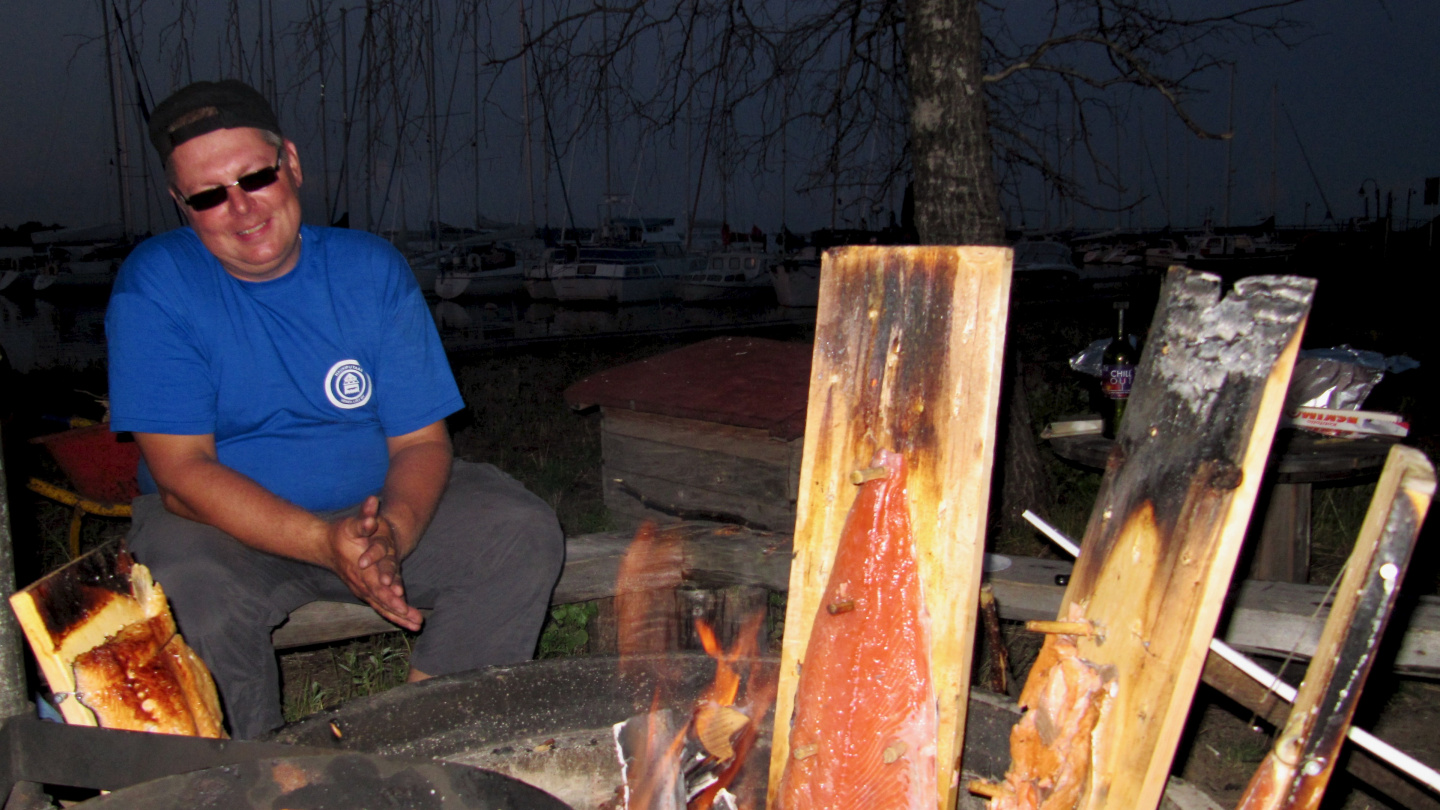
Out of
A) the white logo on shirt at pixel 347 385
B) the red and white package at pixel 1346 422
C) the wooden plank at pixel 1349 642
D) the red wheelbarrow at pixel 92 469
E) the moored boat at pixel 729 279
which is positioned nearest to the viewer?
the wooden plank at pixel 1349 642

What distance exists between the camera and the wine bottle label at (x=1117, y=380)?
121 inches

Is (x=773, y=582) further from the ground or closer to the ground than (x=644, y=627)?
further from the ground

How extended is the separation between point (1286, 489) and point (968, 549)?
109 inches

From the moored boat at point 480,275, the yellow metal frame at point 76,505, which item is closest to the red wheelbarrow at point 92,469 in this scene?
the yellow metal frame at point 76,505

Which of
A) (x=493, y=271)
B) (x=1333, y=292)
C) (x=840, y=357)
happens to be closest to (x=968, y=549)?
(x=840, y=357)

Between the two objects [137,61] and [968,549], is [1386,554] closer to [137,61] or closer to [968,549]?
[968,549]

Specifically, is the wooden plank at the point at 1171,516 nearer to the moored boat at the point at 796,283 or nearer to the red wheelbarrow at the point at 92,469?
the red wheelbarrow at the point at 92,469

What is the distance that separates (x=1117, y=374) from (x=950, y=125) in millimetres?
1187

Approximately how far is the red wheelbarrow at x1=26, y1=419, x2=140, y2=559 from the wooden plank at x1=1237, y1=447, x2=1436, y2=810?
361cm

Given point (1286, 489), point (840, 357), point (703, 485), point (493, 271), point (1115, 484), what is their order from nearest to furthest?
1. point (1115, 484)
2. point (840, 357)
3. point (1286, 489)
4. point (703, 485)
5. point (493, 271)

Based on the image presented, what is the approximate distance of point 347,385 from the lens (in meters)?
2.26

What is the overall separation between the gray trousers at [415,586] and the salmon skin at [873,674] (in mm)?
1030

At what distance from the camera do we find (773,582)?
2705mm

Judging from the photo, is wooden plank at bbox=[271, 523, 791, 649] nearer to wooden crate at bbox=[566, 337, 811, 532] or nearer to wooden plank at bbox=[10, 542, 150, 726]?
wooden crate at bbox=[566, 337, 811, 532]
